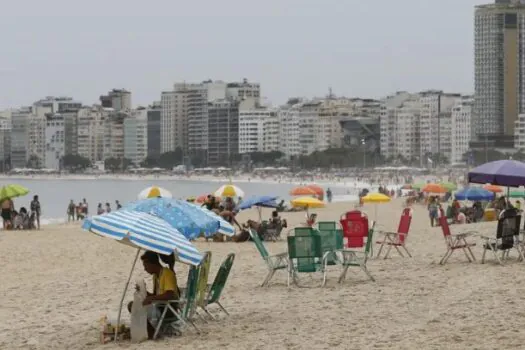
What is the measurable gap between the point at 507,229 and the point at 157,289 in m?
4.82

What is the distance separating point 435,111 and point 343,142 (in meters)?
14.2

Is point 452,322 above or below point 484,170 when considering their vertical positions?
below

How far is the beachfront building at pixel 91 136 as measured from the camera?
7274 inches

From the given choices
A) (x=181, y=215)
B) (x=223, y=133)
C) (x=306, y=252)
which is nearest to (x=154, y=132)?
(x=223, y=133)

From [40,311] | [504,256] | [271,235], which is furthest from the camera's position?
[271,235]

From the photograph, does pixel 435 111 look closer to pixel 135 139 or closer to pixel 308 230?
pixel 135 139

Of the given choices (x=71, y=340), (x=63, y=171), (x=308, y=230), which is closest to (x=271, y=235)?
(x=308, y=230)

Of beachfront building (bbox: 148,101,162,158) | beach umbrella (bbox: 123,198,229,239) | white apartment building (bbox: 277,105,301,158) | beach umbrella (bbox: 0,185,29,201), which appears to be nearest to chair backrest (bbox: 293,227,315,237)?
beach umbrella (bbox: 123,198,229,239)

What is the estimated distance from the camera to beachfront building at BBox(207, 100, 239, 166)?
16988 centimetres

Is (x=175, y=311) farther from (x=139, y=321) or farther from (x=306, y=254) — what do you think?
(x=306, y=254)

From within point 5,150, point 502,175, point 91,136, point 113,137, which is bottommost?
point 502,175

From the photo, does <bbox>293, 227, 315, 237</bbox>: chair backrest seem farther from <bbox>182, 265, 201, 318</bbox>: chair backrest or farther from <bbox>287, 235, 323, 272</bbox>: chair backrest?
<bbox>182, 265, 201, 318</bbox>: chair backrest

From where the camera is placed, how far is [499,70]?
488 feet

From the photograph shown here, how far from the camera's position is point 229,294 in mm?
11312
